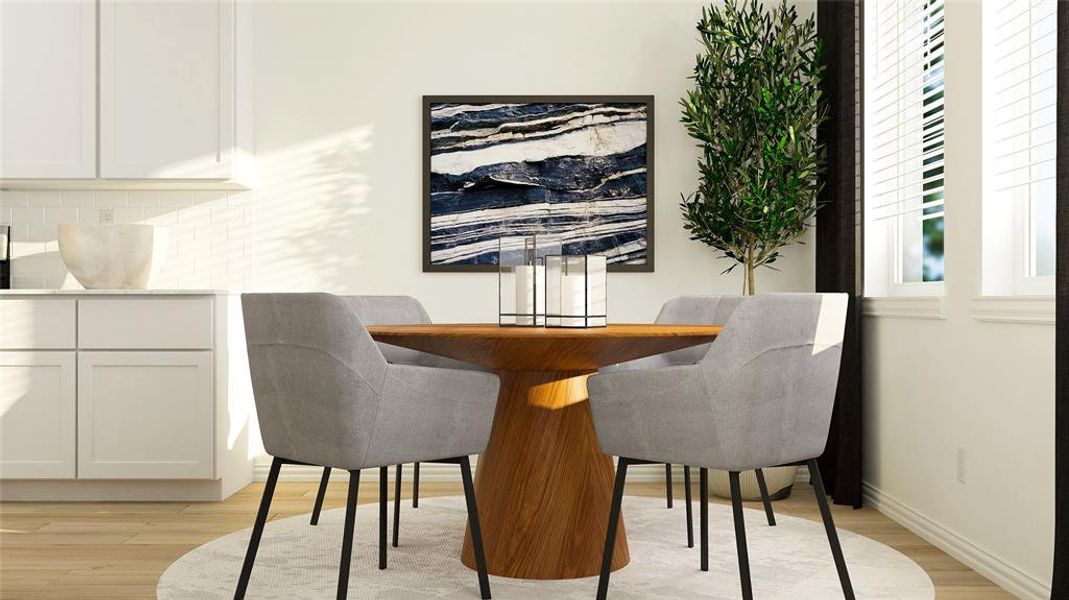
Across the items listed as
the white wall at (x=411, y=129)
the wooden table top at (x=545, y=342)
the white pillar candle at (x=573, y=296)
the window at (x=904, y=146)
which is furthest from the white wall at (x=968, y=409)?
the white pillar candle at (x=573, y=296)

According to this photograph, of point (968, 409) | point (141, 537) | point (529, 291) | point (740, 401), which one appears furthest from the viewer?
point (141, 537)

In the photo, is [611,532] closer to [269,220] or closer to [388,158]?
[388,158]

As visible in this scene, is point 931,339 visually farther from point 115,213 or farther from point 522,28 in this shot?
point 115,213

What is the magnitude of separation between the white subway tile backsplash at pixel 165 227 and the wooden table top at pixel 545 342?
7.09ft

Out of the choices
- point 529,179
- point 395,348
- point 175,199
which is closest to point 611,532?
point 395,348

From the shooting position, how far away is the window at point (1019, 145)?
8.36 feet

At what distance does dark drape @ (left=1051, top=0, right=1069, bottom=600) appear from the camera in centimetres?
217

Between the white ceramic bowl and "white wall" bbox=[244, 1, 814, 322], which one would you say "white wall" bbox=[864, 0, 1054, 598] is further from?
the white ceramic bowl

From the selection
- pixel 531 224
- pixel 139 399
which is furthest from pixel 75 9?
pixel 531 224

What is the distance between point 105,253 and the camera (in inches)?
155

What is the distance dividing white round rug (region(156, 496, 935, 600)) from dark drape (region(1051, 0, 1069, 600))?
42 centimetres

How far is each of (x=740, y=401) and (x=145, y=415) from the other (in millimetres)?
2648

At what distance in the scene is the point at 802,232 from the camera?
13.1 feet

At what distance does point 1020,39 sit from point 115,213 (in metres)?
3.75
